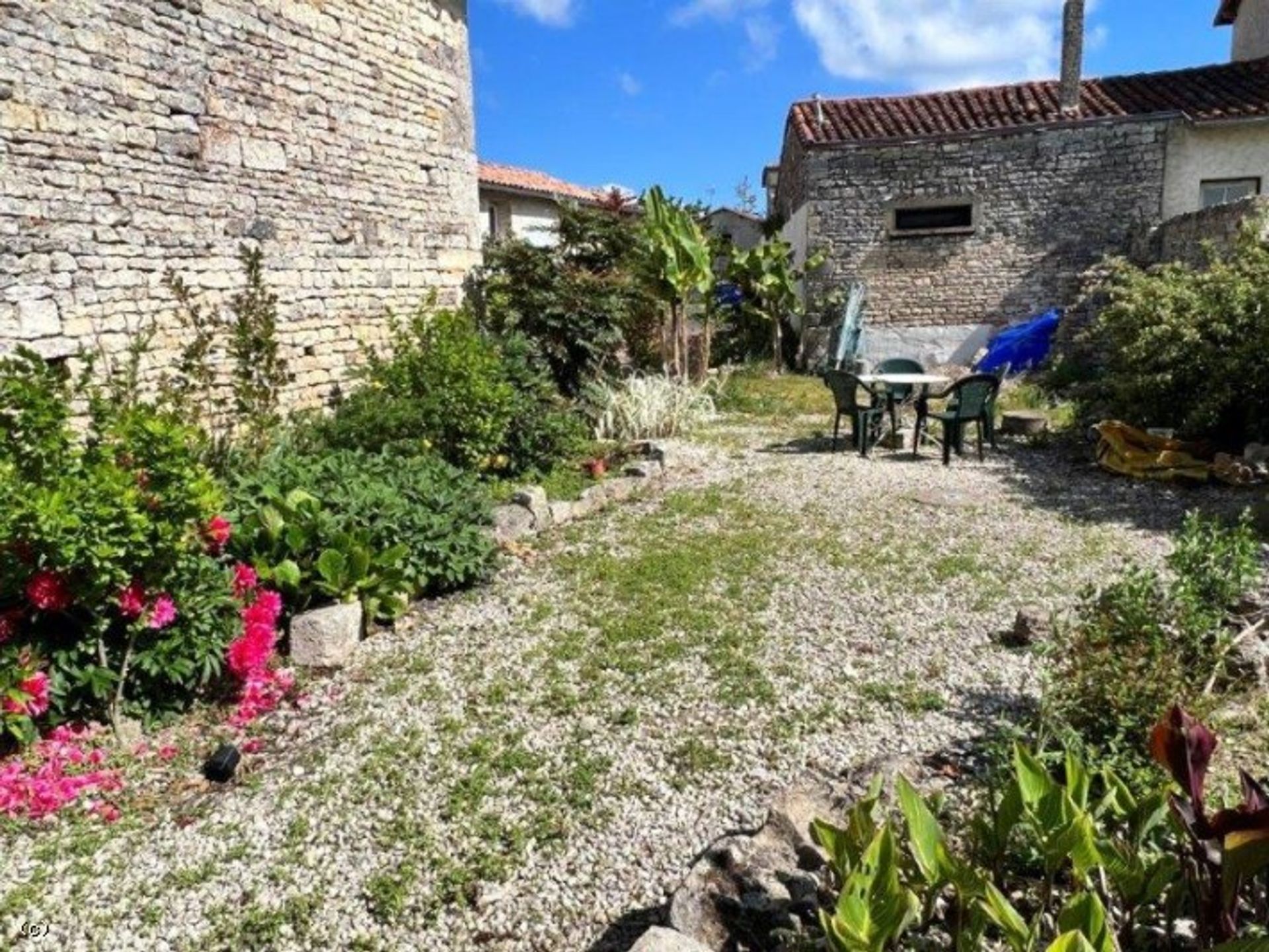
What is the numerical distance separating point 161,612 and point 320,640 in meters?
0.93

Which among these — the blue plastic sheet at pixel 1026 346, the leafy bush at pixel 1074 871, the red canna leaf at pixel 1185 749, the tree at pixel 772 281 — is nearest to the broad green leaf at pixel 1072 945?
the leafy bush at pixel 1074 871

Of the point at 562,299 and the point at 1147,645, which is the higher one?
the point at 562,299

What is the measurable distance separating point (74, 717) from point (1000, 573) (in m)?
5.56

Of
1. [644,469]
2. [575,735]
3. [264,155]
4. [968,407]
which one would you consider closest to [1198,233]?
[968,407]

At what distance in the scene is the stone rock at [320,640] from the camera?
14.7 feet

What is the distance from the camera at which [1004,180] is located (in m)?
15.7

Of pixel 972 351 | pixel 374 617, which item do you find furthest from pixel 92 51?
pixel 972 351

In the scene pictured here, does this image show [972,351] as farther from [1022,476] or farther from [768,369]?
[1022,476]

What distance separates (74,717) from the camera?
12.6 feet

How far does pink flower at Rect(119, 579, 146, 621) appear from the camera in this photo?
3588mm

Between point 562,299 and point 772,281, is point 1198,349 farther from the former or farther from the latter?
point 772,281

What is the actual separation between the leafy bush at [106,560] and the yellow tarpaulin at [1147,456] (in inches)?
325

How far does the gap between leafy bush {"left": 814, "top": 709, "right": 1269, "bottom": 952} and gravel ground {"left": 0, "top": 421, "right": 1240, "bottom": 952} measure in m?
0.99

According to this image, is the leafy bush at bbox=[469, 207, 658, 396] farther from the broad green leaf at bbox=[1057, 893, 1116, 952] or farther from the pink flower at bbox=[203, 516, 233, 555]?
the broad green leaf at bbox=[1057, 893, 1116, 952]
